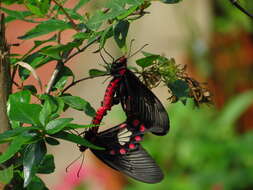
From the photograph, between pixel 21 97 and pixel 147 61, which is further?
pixel 147 61

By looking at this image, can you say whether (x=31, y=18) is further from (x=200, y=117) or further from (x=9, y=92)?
(x=200, y=117)

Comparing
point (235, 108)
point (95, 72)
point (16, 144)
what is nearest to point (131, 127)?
point (95, 72)

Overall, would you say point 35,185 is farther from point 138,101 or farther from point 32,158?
point 138,101

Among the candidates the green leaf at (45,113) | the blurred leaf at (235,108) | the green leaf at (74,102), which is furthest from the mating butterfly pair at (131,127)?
the blurred leaf at (235,108)

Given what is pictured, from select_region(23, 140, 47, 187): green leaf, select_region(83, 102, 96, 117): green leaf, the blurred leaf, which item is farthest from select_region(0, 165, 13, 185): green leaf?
the blurred leaf

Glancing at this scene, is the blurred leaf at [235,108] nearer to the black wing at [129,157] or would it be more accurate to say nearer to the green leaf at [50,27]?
A: the black wing at [129,157]

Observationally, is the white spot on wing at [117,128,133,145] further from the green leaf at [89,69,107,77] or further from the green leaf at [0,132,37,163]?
the green leaf at [0,132,37,163]
